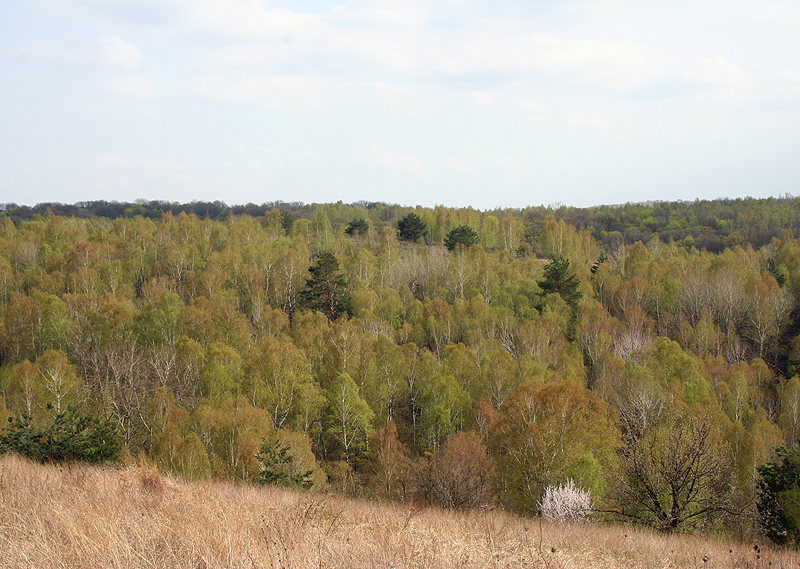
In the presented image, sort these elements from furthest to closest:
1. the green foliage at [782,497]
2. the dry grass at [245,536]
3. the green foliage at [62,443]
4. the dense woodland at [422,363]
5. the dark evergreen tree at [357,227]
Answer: the dark evergreen tree at [357,227] → the dense woodland at [422,363] → the green foliage at [782,497] → the green foliage at [62,443] → the dry grass at [245,536]

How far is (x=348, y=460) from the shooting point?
45.4m

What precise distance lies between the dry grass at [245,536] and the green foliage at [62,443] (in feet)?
14.5

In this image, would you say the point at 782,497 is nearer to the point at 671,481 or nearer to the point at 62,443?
the point at 671,481

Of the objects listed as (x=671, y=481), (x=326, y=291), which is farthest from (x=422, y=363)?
(x=671, y=481)

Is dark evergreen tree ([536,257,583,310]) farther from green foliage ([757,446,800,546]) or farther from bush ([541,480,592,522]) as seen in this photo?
green foliage ([757,446,800,546])

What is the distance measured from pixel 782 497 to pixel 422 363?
113 feet

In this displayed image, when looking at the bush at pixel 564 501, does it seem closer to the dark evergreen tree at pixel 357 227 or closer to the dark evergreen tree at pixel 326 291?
the dark evergreen tree at pixel 326 291

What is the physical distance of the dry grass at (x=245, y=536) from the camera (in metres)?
8.03

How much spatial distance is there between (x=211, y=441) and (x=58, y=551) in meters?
32.4

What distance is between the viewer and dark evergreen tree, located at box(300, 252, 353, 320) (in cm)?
6856

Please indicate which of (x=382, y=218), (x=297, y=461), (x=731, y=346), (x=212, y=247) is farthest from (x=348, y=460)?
(x=382, y=218)

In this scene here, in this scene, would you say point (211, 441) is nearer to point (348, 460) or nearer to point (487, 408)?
point (348, 460)

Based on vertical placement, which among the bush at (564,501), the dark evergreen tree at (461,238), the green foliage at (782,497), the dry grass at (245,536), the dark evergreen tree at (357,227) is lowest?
the bush at (564,501)

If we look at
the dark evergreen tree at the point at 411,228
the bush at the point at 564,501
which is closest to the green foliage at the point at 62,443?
the bush at the point at 564,501
